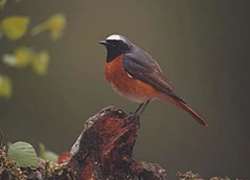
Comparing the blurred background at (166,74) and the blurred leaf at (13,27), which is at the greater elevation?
the blurred leaf at (13,27)

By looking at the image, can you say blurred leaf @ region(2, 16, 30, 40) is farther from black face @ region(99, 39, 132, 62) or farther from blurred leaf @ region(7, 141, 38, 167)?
blurred leaf @ region(7, 141, 38, 167)

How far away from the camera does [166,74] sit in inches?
256

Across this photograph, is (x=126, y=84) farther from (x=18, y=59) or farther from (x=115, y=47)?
(x=18, y=59)

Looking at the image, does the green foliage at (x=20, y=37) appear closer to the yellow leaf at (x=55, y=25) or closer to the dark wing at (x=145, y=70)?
the yellow leaf at (x=55, y=25)

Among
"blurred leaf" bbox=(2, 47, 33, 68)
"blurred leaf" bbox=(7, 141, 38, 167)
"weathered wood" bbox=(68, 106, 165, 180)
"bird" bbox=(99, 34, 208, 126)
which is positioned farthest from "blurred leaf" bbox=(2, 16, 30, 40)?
"blurred leaf" bbox=(7, 141, 38, 167)

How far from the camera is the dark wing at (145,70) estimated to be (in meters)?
3.02

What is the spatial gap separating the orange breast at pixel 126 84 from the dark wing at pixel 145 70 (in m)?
0.02

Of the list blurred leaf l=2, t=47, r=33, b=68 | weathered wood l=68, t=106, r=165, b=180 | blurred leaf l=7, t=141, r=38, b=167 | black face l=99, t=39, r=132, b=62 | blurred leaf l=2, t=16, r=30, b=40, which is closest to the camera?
blurred leaf l=7, t=141, r=38, b=167

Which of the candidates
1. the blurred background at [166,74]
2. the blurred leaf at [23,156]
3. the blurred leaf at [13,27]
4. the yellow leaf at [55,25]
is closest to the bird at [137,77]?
the yellow leaf at [55,25]

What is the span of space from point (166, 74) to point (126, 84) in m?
3.52

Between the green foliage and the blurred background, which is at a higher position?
the green foliage

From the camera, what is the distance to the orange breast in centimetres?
301

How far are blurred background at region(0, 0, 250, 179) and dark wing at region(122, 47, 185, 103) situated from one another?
2988mm

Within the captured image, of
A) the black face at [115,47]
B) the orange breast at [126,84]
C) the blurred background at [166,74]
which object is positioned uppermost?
the black face at [115,47]
